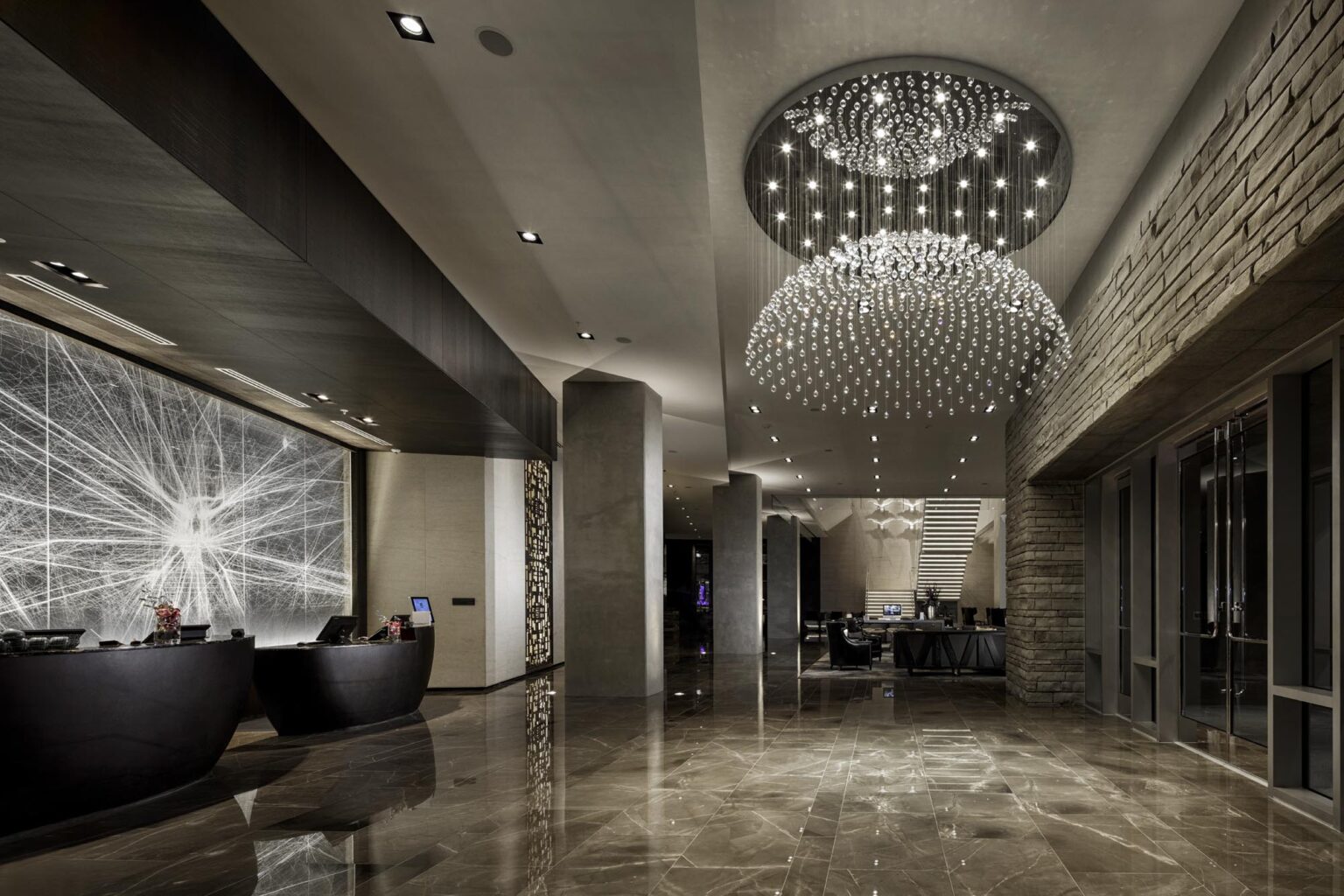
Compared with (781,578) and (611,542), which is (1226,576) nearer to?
(611,542)

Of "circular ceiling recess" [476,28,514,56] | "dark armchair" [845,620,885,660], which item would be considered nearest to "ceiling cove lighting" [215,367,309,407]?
"circular ceiling recess" [476,28,514,56]

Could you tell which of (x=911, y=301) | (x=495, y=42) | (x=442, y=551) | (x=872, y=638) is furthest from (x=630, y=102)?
(x=872, y=638)

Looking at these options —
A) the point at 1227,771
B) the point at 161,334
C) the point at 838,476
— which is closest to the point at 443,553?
the point at 161,334

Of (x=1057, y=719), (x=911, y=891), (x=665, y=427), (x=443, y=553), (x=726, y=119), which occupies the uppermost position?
(x=726, y=119)

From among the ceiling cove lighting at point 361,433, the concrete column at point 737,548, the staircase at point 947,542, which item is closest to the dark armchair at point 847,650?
the concrete column at point 737,548

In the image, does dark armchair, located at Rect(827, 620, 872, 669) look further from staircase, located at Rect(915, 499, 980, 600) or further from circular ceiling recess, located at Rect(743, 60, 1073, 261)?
staircase, located at Rect(915, 499, 980, 600)

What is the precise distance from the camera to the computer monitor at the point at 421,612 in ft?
38.8

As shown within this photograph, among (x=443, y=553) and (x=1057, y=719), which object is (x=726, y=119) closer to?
(x=1057, y=719)

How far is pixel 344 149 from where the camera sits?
588 centimetres

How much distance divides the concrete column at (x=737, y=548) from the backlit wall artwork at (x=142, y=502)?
41.5 feet

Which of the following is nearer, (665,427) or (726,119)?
(726,119)

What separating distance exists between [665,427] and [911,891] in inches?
486

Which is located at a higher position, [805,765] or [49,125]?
[49,125]

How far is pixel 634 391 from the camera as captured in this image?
12953mm
